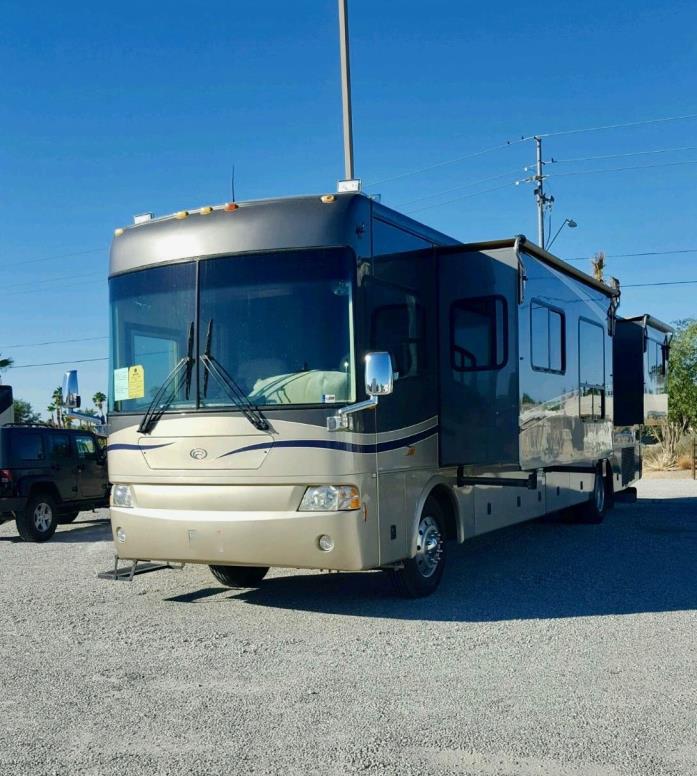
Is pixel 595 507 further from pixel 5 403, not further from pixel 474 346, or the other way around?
pixel 5 403

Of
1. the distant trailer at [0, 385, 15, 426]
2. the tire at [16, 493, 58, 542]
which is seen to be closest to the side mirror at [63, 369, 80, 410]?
the tire at [16, 493, 58, 542]

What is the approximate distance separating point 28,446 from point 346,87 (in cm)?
752

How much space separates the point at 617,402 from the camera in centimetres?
1473

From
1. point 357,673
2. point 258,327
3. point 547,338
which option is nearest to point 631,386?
point 547,338

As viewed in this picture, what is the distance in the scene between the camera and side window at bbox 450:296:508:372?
822cm

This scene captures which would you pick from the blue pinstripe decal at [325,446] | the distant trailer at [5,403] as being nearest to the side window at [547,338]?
the blue pinstripe decal at [325,446]

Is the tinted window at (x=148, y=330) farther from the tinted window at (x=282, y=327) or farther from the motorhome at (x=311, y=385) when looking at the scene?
the tinted window at (x=282, y=327)

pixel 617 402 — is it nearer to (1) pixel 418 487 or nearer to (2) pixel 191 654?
(1) pixel 418 487

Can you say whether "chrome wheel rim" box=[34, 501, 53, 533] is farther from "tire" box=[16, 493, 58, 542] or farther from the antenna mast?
the antenna mast

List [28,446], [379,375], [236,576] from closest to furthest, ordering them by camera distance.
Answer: [379,375], [236,576], [28,446]

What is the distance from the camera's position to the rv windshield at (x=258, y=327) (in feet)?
23.1

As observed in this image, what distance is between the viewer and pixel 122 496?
782 centimetres

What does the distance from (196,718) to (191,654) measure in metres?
1.41

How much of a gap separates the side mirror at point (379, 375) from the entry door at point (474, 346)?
1.69 m
